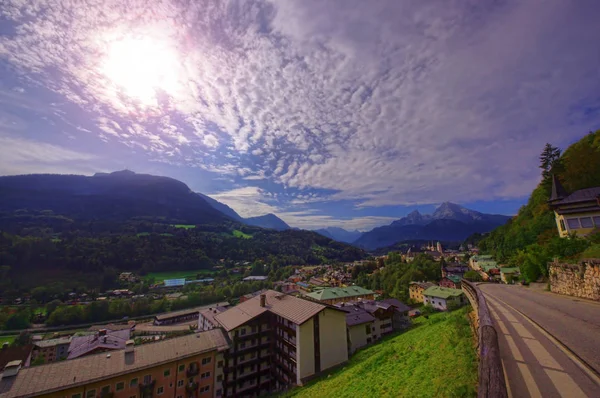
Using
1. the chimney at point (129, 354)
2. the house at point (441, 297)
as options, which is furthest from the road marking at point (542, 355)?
the house at point (441, 297)

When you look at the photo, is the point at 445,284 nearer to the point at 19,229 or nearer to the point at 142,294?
the point at 142,294

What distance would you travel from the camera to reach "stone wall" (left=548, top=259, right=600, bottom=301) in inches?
705

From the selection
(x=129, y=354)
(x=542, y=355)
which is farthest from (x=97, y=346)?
(x=542, y=355)

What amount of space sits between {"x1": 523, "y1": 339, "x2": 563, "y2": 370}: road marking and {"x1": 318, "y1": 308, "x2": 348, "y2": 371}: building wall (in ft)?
101

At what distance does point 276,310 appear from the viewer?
4088cm

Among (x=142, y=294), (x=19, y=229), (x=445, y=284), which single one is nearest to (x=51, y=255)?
(x=142, y=294)

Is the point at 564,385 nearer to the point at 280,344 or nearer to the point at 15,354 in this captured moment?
the point at 280,344

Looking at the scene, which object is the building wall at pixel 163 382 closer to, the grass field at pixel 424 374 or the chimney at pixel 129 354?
the chimney at pixel 129 354

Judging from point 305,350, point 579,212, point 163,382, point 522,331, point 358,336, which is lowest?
point 358,336

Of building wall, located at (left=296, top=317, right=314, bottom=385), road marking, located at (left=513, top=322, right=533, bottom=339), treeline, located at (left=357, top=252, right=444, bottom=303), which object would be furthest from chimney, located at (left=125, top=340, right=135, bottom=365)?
treeline, located at (left=357, top=252, right=444, bottom=303)

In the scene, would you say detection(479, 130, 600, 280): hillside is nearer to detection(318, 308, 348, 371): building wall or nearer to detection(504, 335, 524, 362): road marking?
detection(504, 335, 524, 362): road marking

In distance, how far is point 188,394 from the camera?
33.8 m

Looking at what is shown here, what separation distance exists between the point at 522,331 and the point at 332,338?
3142 cm

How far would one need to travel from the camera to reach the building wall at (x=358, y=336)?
45.2 meters
